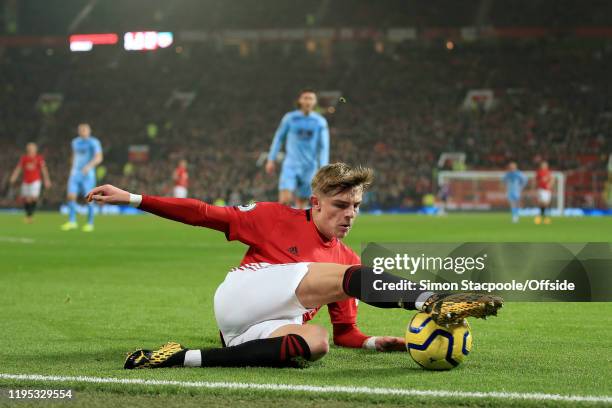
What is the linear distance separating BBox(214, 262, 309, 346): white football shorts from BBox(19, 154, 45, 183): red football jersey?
21.3 meters

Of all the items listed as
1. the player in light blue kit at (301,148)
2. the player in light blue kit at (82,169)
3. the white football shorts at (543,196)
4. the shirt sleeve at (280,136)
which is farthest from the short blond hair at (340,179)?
the white football shorts at (543,196)

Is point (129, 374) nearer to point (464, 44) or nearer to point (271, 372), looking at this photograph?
point (271, 372)

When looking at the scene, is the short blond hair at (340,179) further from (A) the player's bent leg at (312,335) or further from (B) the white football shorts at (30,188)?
(B) the white football shorts at (30,188)

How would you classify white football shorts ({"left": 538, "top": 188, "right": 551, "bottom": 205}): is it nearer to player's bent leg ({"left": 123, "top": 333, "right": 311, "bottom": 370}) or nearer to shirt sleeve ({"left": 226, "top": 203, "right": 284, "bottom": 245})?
shirt sleeve ({"left": 226, "top": 203, "right": 284, "bottom": 245})

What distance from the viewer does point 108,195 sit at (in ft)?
14.6

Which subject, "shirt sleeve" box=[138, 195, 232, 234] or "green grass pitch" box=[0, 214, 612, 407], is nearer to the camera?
"green grass pitch" box=[0, 214, 612, 407]

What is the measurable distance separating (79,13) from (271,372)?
5139cm

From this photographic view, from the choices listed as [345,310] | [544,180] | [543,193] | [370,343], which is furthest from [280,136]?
[544,180]

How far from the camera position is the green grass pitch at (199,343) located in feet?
12.8

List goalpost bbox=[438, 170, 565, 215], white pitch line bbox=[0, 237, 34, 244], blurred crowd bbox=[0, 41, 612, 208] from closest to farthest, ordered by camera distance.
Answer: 1. white pitch line bbox=[0, 237, 34, 244]
2. goalpost bbox=[438, 170, 565, 215]
3. blurred crowd bbox=[0, 41, 612, 208]

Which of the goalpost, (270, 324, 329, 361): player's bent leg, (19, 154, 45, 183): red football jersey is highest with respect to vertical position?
the goalpost

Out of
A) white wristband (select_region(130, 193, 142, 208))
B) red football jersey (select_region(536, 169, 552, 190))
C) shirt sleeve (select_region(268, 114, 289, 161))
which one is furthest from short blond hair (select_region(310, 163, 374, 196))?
red football jersey (select_region(536, 169, 552, 190))

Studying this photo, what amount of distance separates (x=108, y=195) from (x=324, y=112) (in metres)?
42.6

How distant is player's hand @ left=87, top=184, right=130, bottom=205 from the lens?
4.44 metres
